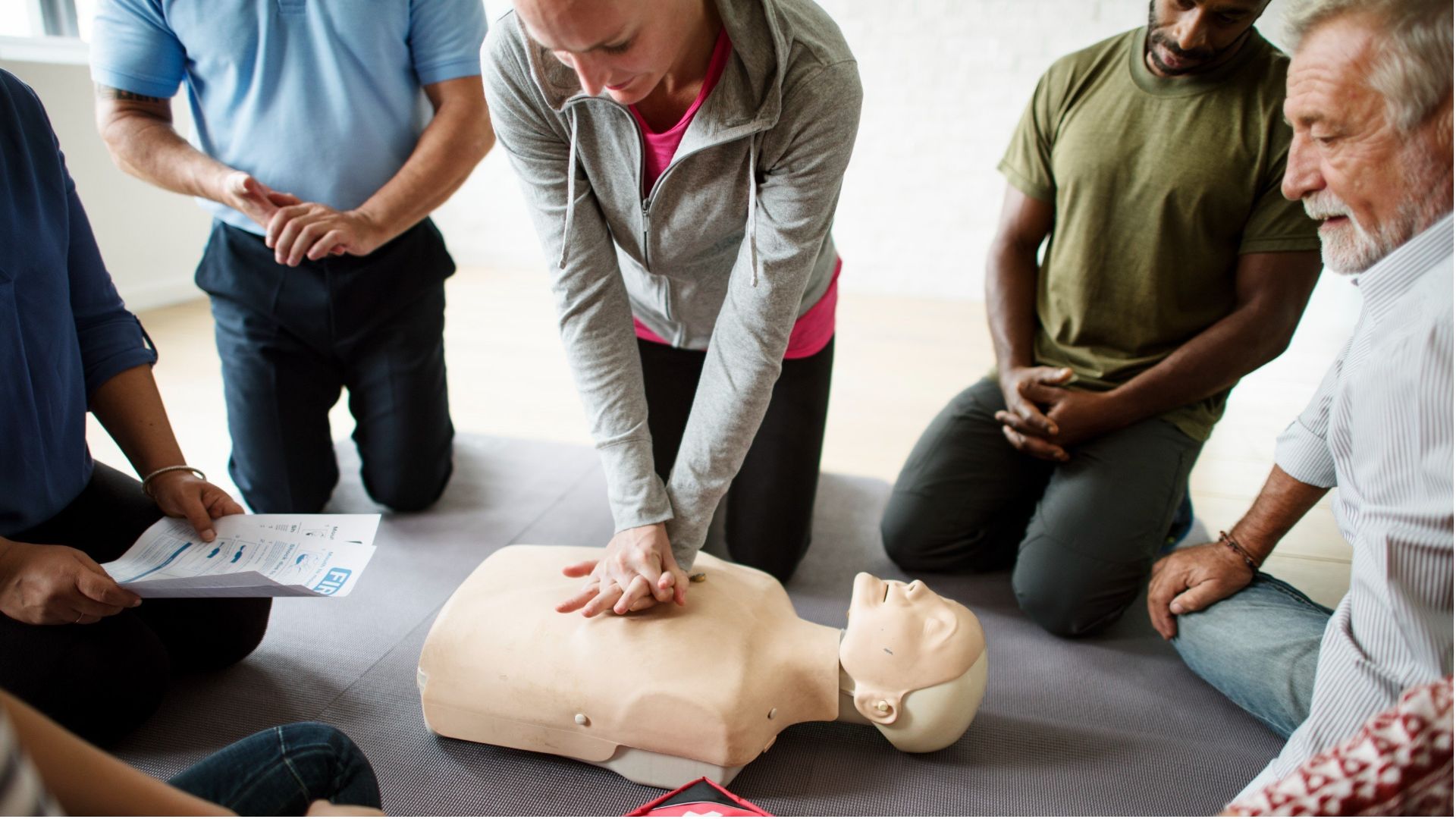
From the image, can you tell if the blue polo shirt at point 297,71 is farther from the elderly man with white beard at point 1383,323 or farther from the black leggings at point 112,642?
the elderly man with white beard at point 1383,323

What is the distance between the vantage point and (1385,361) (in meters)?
0.92

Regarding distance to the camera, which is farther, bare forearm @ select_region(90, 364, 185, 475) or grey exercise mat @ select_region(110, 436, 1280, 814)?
bare forearm @ select_region(90, 364, 185, 475)

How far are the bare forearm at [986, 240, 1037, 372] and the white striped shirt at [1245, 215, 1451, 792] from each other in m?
0.82

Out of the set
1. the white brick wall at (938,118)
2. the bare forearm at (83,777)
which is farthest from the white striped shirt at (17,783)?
the white brick wall at (938,118)

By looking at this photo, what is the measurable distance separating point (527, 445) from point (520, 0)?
164 centimetres

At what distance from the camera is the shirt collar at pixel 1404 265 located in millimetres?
966

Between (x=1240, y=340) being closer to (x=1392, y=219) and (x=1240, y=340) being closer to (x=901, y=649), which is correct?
(x=1392, y=219)

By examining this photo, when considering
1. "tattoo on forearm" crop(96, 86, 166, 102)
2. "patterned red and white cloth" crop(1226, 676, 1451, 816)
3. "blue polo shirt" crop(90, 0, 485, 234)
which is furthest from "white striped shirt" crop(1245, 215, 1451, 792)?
"tattoo on forearm" crop(96, 86, 166, 102)

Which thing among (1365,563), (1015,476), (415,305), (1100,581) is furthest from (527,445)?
(1365,563)

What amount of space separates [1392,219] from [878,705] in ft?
2.86

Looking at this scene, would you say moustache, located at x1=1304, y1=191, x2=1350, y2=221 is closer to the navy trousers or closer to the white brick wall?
the navy trousers

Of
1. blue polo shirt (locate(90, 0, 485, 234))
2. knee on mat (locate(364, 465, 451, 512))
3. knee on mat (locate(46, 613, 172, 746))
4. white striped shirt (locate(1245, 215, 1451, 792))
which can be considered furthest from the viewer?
knee on mat (locate(364, 465, 451, 512))

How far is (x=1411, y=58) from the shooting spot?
3.19 feet

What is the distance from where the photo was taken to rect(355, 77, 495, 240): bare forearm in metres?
1.84
